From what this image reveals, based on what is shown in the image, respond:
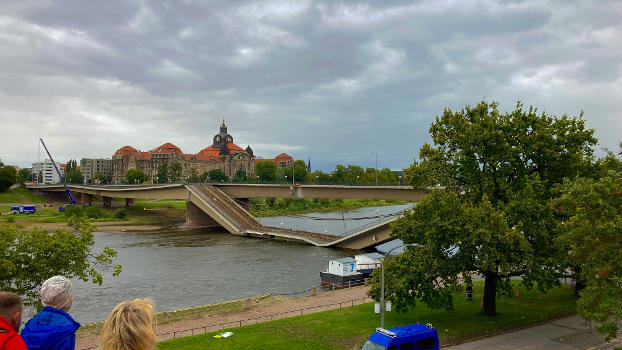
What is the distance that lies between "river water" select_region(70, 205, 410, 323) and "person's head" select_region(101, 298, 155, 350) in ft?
109

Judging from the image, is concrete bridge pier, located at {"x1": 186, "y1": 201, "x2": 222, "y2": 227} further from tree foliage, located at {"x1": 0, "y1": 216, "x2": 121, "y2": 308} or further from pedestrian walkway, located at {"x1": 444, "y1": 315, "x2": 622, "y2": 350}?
pedestrian walkway, located at {"x1": 444, "y1": 315, "x2": 622, "y2": 350}

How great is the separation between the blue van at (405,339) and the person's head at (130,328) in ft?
53.8

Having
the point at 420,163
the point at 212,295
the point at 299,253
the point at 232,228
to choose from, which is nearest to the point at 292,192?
the point at 232,228

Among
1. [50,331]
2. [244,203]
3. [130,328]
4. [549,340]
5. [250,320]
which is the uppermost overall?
[130,328]

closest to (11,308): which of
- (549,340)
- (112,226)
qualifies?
(549,340)

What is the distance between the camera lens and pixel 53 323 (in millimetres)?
5113

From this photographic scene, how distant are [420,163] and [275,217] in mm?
98221

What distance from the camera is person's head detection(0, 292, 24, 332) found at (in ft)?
15.8

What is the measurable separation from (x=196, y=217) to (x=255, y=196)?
13064 mm

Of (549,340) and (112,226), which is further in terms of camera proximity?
(112,226)

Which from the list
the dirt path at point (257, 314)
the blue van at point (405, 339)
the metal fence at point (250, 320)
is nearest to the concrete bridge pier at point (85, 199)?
the dirt path at point (257, 314)

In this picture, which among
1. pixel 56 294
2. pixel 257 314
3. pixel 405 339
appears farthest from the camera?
pixel 257 314

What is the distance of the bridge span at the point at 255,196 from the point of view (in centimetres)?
6775

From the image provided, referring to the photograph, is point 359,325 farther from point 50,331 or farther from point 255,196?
point 255,196
